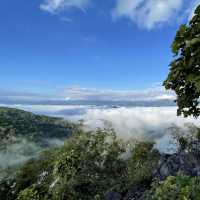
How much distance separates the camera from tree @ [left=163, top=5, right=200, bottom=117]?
702 inches

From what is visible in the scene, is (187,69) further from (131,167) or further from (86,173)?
(131,167)

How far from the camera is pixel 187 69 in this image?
19312mm

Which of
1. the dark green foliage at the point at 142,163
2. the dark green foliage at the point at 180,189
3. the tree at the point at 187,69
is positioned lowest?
the dark green foliage at the point at 142,163

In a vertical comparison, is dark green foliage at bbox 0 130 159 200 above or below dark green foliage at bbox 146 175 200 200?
below

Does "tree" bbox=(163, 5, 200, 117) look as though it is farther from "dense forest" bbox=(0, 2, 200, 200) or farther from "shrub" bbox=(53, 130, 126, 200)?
"shrub" bbox=(53, 130, 126, 200)

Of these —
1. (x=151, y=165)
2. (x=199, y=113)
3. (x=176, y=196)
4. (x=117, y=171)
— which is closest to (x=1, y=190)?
(x=117, y=171)

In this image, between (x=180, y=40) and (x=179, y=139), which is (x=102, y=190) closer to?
(x=179, y=139)

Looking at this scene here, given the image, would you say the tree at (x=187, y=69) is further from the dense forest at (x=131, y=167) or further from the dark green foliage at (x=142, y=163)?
the dark green foliage at (x=142, y=163)

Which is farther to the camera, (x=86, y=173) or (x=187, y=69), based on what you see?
(x=86, y=173)

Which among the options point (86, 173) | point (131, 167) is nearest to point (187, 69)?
point (86, 173)

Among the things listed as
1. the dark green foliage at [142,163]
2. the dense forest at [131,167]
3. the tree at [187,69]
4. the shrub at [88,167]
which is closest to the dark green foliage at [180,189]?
the dense forest at [131,167]

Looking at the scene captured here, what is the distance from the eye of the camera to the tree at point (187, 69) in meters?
17.8

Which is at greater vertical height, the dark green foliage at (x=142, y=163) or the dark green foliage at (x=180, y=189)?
the dark green foliage at (x=180, y=189)

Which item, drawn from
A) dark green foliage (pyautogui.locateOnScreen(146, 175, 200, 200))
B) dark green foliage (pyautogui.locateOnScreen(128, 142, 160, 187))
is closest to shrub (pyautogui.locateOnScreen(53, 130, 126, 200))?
dark green foliage (pyautogui.locateOnScreen(128, 142, 160, 187))
